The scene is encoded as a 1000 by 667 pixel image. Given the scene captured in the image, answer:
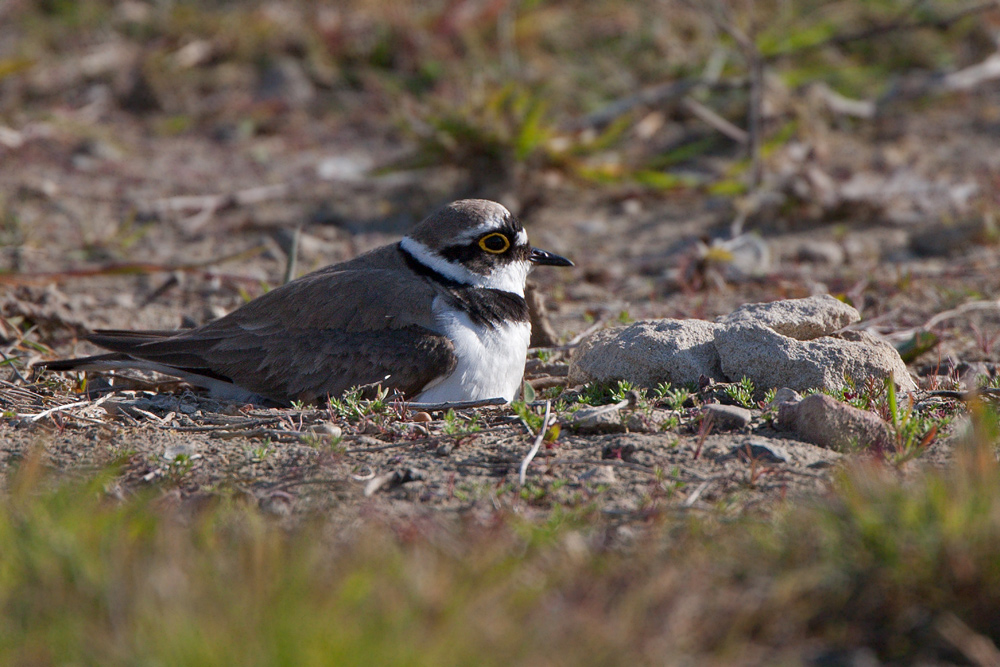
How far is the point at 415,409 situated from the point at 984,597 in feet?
7.58

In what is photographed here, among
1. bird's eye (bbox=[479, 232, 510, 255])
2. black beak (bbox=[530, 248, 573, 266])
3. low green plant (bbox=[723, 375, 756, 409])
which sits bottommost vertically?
low green plant (bbox=[723, 375, 756, 409])

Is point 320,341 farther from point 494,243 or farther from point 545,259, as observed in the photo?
point 545,259

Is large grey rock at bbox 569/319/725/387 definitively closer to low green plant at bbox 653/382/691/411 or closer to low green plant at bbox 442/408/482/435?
low green plant at bbox 653/382/691/411

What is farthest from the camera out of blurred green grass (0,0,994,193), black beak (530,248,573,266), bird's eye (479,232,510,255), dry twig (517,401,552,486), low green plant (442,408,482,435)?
blurred green grass (0,0,994,193)

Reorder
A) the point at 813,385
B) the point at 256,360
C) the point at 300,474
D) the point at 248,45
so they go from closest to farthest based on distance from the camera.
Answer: the point at 300,474 < the point at 813,385 < the point at 256,360 < the point at 248,45

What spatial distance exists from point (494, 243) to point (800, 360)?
148 centimetres

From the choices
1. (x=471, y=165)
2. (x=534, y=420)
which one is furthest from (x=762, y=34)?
(x=534, y=420)

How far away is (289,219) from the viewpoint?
7.43 m

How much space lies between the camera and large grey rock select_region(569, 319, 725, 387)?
4078mm

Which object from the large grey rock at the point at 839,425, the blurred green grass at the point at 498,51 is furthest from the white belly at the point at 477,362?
the blurred green grass at the point at 498,51

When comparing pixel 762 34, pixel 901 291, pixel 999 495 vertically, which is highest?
pixel 762 34

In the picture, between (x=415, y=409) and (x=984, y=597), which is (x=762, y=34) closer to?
(x=415, y=409)

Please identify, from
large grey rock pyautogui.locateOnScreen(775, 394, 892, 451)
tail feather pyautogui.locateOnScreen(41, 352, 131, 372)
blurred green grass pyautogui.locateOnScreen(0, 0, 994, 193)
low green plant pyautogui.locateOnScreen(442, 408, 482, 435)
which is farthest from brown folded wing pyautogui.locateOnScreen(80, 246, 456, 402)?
blurred green grass pyautogui.locateOnScreen(0, 0, 994, 193)

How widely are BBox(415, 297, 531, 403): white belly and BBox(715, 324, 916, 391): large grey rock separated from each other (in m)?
0.86
